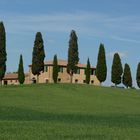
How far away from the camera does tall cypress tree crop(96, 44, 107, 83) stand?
104188mm

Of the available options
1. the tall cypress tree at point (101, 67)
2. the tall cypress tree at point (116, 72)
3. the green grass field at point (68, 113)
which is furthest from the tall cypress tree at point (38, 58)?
the green grass field at point (68, 113)

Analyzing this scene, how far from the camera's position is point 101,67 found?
104750 mm

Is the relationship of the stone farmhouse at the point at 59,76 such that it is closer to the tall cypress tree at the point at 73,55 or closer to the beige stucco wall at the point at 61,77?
the beige stucco wall at the point at 61,77

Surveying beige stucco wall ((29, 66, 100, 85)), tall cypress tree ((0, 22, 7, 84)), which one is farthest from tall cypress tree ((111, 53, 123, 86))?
beige stucco wall ((29, 66, 100, 85))

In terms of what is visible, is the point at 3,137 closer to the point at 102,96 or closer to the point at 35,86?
the point at 102,96

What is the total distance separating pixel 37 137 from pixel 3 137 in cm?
126

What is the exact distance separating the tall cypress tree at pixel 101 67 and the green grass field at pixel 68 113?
653 inches

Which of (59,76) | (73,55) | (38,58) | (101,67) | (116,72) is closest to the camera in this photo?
(38,58)

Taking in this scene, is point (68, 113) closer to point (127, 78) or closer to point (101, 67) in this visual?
point (101, 67)

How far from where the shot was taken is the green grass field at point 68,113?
20.9 metres

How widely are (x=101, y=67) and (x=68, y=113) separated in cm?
6363

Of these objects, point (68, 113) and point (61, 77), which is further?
point (61, 77)

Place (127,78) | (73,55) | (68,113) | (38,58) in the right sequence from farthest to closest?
1. (127,78)
2. (73,55)
3. (38,58)
4. (68,113)

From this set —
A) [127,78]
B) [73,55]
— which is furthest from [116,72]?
[73,55]
